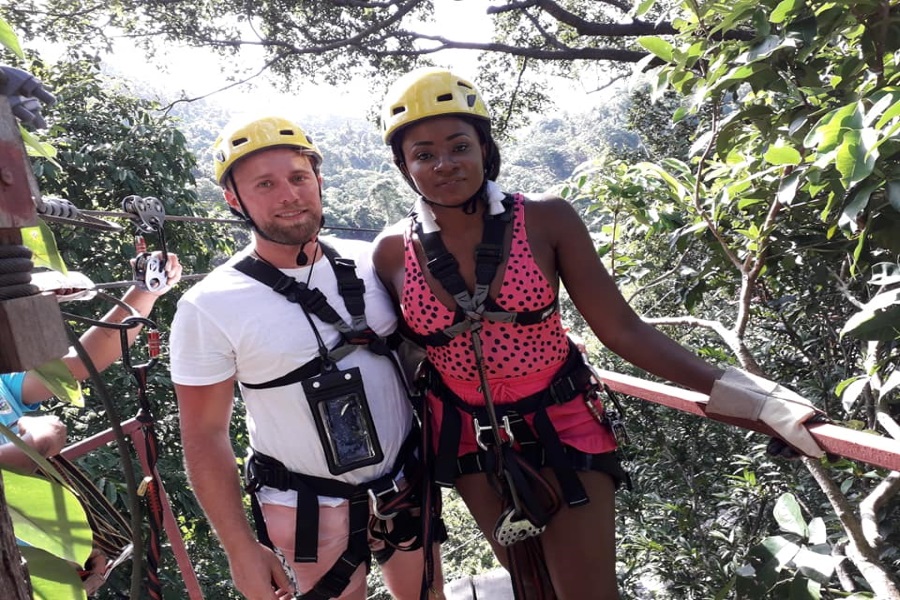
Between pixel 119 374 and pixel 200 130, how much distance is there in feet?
292

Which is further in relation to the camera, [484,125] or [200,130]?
[200,130]

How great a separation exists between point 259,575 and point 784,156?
60.6 inches

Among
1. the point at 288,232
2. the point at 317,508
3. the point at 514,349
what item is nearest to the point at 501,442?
the point at 514,349

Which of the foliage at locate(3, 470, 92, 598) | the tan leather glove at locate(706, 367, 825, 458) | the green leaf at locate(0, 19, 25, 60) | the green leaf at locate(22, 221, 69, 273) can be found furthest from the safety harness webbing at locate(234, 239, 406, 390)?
the green leaf at locate(0, 19, 25, 60)

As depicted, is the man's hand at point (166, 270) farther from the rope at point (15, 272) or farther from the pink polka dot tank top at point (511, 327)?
the rope at point (15, 272)

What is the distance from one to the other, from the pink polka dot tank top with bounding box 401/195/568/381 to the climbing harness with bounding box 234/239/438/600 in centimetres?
18

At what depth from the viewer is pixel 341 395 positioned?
178cm

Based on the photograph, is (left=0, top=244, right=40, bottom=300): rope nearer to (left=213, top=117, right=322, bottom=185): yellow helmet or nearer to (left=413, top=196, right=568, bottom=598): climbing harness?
(left=413, top=196, right=568, bottom=598): climbing harness

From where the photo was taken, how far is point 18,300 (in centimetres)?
66

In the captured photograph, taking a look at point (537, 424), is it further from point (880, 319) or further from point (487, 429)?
point (880, 319)

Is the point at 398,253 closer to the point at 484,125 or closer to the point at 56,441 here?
the point at 484,125

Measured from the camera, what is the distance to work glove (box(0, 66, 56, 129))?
727 mm

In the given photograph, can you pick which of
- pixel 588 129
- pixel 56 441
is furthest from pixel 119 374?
pixel 588 129

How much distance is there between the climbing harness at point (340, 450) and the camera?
1786 mm
